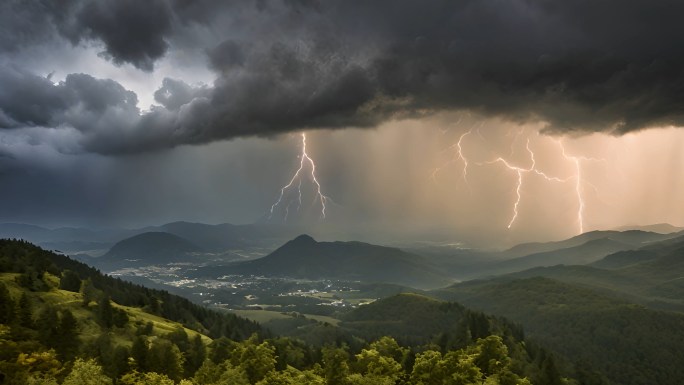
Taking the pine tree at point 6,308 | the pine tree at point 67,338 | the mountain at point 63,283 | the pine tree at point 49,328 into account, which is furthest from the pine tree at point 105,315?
the pine tree at point 6,308

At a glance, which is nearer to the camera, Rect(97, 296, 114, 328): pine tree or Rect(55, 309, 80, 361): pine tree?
Rect(55, 309, 80, 361): pine tree

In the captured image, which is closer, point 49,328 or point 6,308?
point 49,328

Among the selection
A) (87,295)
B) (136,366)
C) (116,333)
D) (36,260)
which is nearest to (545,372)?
(136,366)

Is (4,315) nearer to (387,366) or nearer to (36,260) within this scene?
(387,366)

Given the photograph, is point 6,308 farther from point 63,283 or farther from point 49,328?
point 63,283

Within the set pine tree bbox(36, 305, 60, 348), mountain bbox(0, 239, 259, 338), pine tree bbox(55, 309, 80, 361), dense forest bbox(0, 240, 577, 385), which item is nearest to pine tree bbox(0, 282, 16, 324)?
dense forest bbox(0, 240, 577, 385)

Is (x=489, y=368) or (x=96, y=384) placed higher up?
(x=96, y=384)

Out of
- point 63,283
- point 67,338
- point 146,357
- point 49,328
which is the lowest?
point 146,357

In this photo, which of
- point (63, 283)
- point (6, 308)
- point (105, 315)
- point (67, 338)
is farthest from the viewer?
point (63, 283)

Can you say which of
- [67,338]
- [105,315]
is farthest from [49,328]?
[105,315]

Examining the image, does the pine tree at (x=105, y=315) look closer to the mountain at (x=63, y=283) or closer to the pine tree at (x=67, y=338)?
the mountain at (x=63, y=283)

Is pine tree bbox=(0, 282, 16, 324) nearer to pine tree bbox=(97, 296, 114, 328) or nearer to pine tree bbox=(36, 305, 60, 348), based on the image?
pine tree bbox=(36, 305, 60, 348)
